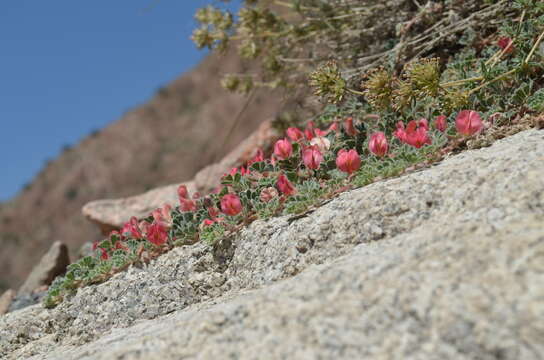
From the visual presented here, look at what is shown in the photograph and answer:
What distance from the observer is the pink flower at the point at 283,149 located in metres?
3.17

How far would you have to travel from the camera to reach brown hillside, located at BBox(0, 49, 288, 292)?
3244 cm

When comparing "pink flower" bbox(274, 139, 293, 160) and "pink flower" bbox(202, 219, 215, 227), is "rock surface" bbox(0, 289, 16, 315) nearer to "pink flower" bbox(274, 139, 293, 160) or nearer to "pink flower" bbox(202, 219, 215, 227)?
"pink flower" bbox(202, 219, 215, 227)

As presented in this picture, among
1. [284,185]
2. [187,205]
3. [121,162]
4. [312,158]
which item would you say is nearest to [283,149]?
[312,158]

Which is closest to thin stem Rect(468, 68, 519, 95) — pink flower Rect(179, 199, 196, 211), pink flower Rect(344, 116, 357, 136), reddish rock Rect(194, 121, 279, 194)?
pink flower Rect(344, 116, 357, 136)

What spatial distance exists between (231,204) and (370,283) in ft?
3.67

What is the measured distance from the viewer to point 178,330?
2035 millimetres

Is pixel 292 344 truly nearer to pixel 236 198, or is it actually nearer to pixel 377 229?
pixel 377 229

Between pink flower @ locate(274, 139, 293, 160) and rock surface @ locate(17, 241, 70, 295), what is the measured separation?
8.47 ft

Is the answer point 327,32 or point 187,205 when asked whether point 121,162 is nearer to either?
point 327,32

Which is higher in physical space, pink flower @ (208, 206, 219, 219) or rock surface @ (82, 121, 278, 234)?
pink flower @ (208, 206, 219, 219)

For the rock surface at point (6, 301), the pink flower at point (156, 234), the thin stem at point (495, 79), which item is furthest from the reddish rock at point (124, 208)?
the thin stem at point (495, 79)

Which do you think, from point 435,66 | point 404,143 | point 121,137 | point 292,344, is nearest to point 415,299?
point 292,344

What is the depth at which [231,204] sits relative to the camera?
9.39 feet

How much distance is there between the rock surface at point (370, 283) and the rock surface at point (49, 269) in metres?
1.85
